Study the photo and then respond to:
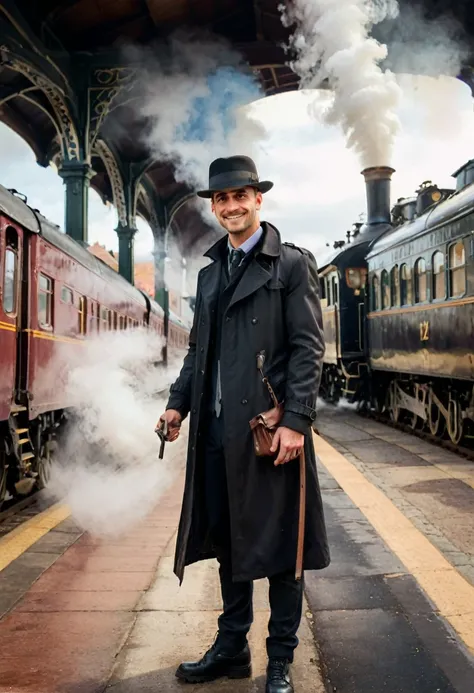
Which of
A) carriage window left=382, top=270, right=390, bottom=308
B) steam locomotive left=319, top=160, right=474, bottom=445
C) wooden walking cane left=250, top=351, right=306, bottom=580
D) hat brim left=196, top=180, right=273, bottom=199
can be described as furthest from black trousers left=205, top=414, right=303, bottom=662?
carriage window left=382, top=270, right=390, bottom=308

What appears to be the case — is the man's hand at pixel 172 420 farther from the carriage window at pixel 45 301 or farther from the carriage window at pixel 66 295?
the carriage window at pixel 66 295

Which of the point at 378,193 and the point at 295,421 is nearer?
the point at 295,421

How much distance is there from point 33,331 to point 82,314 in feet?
8.17

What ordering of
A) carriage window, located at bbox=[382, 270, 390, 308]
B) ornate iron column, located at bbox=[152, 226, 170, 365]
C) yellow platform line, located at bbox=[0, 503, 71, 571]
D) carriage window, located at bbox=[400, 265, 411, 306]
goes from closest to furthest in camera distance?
yellow platform line, located at bbox=[0, 503, 71, 571], carriage window, located at bbox=[400, 265, 411, 306], carriage window, located at bbox=[382, 270, 390, 308], ornate iron column, located at bbox=[152, 226, 170, 365]

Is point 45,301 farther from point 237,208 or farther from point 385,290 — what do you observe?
point 385,290

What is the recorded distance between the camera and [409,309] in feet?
36.3

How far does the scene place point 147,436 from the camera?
9.05 meters

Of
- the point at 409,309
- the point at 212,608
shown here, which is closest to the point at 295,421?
the point at 212,608

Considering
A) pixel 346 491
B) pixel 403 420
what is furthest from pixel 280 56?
pixel 346 491

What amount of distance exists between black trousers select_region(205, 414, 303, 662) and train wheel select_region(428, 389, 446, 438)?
26.7 ft

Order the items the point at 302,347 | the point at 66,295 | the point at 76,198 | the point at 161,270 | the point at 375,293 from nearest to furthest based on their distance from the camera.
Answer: the point at 302,347, the point at 66,295, the point at 375,293, the point at 76,198, the point at 161,270

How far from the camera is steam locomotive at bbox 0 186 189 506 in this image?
20.0ft

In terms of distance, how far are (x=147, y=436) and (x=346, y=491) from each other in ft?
12.1

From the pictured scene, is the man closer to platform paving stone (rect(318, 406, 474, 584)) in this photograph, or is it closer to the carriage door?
platform paving stone (rect(318, 406, 474, 584))
